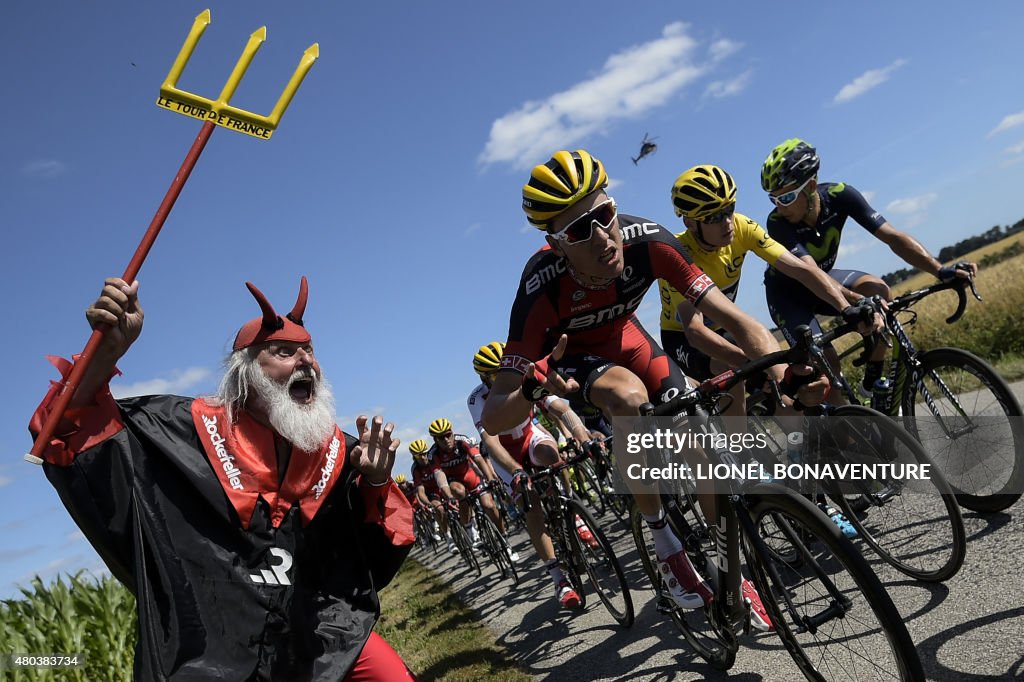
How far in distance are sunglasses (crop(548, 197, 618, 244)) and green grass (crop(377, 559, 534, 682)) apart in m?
3.18

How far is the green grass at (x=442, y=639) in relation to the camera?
6182 mm

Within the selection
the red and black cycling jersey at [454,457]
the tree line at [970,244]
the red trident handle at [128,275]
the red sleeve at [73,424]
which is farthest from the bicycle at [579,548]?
the tree line at [970,244]

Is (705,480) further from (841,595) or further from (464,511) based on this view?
(464,511)

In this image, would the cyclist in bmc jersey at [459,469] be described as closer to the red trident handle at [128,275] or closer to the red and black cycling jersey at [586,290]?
the red and black cycling jersey at [586,290]

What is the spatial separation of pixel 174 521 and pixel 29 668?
6271 millimetres

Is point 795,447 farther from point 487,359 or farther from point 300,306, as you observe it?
point 487,359

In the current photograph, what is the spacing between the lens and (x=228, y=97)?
286 cm

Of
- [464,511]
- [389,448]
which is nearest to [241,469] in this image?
[389,448]

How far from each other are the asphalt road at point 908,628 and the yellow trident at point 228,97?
3478 mm

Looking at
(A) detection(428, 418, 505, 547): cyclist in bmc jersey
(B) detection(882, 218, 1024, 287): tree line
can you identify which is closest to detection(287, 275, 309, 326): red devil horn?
(A) detection(428, 418, 505, 547): cyclist in bmc jersey

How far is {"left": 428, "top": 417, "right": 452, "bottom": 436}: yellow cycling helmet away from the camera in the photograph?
13.8m

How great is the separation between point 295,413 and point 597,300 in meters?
2.10

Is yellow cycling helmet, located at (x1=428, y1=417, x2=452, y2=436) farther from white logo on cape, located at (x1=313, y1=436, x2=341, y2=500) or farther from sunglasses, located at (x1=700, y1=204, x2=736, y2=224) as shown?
white logo on cape, located at (x1=313, y1=436, x2=341, y2=500)

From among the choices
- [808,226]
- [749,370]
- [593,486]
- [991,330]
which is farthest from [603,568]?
[991,330]
